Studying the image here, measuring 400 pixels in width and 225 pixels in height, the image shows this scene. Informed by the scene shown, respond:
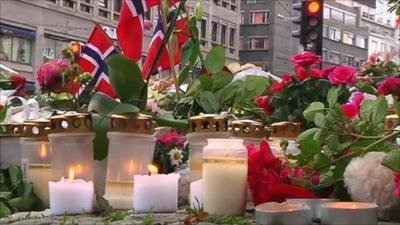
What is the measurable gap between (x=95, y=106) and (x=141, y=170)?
215 millimetres

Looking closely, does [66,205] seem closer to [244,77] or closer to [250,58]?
[244,77]

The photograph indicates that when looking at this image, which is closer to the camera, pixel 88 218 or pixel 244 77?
pixel 88 218

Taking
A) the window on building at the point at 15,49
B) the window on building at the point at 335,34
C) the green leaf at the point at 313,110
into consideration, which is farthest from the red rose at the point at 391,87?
the window on building at the point at 335,34

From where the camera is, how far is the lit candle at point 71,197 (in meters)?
1.58

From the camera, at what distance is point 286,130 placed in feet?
5.70

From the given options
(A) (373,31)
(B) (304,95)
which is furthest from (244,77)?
(A) (373,31)

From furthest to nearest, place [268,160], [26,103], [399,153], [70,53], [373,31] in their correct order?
1. [373,31]
2. [26,103]
3. [70,53]
4. [268,160]
5. [399,153]

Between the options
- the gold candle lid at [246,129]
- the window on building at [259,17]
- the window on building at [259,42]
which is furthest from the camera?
the window on building at [259,17]

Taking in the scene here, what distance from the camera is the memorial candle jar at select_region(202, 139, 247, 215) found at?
4.67 ft

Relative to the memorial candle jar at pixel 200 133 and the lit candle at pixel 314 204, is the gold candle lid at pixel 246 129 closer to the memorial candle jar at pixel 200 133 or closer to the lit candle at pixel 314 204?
the memorial candle jar at pixel 200 133

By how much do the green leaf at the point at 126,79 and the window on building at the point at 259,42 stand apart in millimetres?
28866

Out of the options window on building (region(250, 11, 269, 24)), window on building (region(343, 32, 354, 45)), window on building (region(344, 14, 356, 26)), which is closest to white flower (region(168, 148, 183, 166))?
window on building (region(250, 11, 269, 24))

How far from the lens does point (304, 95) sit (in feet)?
5.99

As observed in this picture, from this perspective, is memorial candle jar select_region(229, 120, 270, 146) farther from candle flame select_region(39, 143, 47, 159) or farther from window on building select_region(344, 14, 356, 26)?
window on building select_region(344, 14, 356, 26)
